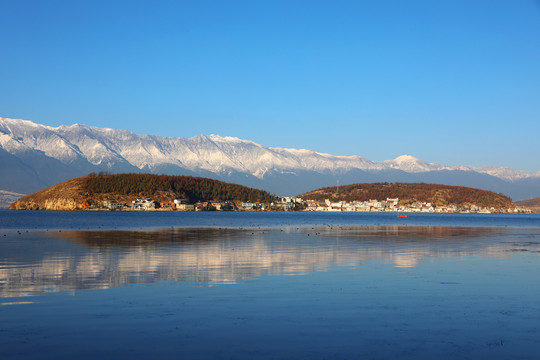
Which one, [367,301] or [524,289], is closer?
[367,301]

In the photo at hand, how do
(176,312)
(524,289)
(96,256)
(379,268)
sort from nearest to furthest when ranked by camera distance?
(176,312)
(524,289)
(379,268)
(96,256)

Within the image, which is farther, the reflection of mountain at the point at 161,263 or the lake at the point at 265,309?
the reflection of mountain at the point at 161,263

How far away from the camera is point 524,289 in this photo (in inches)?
961

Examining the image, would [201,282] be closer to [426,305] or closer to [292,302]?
[292,302]

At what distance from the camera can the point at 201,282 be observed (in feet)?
82.2

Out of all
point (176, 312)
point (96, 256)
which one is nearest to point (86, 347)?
point (176, 312)

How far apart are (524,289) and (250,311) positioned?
14.0 metres

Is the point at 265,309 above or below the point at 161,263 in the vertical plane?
below

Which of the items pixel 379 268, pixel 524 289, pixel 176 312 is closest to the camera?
pixel 176 312

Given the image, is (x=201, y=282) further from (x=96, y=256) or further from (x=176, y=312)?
(x=96, y=256)

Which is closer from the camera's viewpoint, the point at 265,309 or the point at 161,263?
the point at 265,309

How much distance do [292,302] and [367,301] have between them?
A: 307 centimetres

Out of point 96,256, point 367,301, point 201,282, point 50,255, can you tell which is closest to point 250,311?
Answer: point 367,301

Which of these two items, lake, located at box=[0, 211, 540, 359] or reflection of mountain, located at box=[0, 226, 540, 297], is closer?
lake, located at box=[0, 211, 540, 359]
